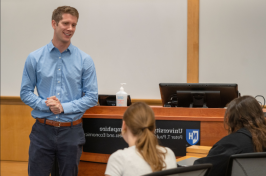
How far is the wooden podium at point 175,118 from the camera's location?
2.16m

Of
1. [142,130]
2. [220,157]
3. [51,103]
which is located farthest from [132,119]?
[51,103]

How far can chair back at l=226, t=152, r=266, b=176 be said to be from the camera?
3.90 ft

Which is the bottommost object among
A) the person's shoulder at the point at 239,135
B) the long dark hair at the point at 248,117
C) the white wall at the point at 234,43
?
the person's shoulder at the point at 239,135

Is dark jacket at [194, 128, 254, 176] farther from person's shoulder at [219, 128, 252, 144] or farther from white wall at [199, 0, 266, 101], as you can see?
white wall at [199, 0, 266, 101]

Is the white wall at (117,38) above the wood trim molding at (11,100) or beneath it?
above

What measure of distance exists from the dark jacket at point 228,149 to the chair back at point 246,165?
0.21m

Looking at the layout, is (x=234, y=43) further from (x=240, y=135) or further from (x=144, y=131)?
(x=144, y=131)

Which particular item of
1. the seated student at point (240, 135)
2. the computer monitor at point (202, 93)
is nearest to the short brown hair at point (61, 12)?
the computer monitor at point (202, 93)

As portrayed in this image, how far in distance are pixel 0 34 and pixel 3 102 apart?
1033 millimetres

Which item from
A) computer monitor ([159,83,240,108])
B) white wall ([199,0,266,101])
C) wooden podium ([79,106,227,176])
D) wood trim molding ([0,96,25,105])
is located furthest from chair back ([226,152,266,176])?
wood trim molding ([0,96,25,105])

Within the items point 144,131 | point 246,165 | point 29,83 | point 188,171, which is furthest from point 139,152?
point 29,83

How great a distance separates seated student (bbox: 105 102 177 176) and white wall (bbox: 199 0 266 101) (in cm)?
278

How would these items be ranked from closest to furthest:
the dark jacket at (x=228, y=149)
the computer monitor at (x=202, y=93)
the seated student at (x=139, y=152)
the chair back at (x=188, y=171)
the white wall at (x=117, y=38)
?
1. the chair back at (x=188, y=171)
2. the seated student at (x=139, y=152)
3. the dark jacket at (x=228, y=149)
4. the computer monitor at (x=202, y=93)
5. the white wall at (x=117, y=38)

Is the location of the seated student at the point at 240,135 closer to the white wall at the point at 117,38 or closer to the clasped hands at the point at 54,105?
the clasped hands at the point at 54,105
